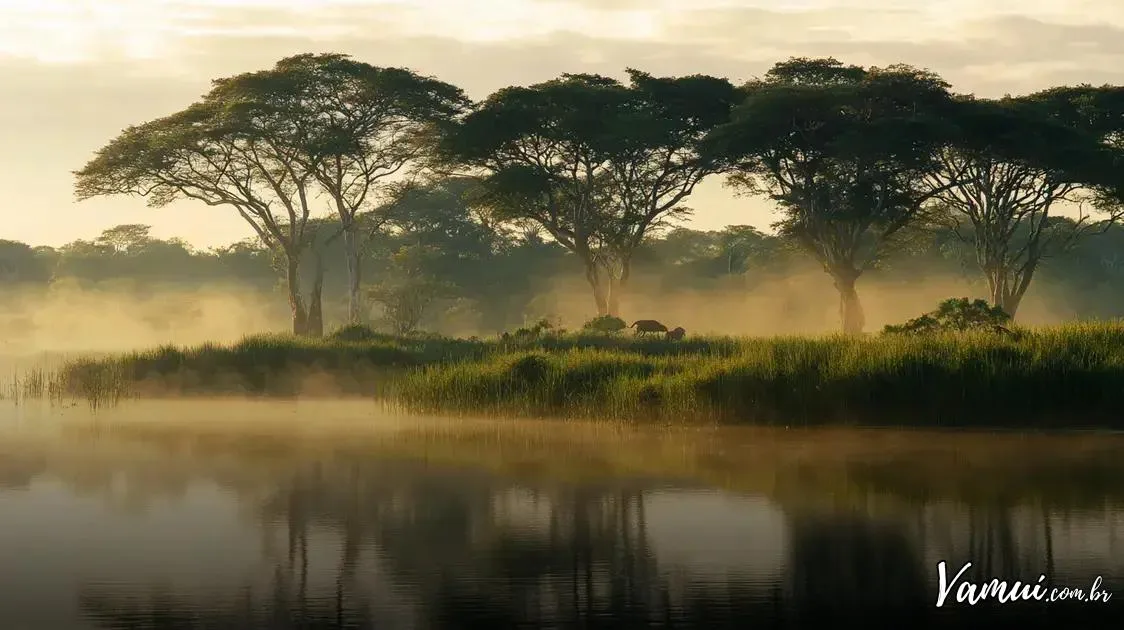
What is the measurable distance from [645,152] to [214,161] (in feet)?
44.3

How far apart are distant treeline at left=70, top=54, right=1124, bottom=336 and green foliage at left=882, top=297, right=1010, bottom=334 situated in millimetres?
16871

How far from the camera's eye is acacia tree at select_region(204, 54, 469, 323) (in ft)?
146


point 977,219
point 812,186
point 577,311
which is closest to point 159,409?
point 812,186

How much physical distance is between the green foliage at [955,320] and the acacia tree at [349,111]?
875 inches

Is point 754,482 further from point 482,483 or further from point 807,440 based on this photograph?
point 807,440

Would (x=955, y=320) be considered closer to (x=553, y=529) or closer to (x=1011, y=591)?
(x=553, y=529)

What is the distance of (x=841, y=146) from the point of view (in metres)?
43.8

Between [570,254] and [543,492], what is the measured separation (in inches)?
2253

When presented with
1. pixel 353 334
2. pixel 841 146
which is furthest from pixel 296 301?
pixel 841 146

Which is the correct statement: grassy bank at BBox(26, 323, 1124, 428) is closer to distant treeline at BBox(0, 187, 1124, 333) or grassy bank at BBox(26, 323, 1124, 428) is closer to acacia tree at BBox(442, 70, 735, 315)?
acacia tree at BBox(442, 70, 735, 315)

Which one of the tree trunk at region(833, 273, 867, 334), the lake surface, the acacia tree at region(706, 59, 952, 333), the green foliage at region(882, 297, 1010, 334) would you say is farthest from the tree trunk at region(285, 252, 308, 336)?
the lake surface

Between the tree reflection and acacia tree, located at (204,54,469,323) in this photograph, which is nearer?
the tree reflection

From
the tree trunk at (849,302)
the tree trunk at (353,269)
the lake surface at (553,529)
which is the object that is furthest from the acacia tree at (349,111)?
the lake surface at (553,529)

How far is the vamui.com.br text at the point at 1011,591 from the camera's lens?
9883 millimetres
